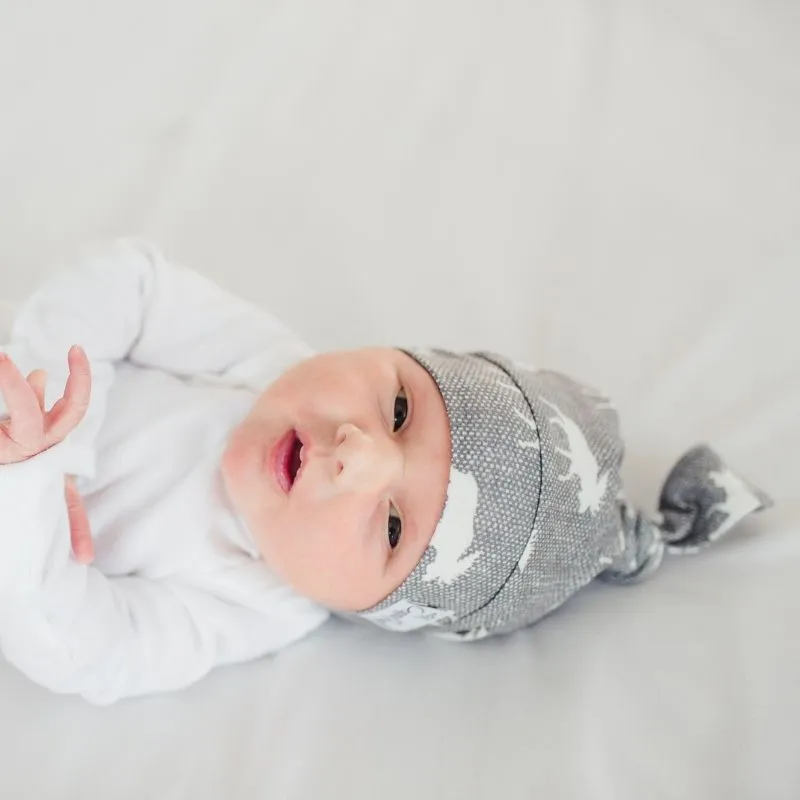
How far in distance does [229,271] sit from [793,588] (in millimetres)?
916

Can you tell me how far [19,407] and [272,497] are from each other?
0.31m

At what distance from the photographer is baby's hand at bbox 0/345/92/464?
838 mm

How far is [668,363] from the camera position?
1432mm

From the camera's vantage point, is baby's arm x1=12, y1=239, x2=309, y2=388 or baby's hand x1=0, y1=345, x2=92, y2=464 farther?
baby's arm x1=12, y1=239, x2=309, y2=388

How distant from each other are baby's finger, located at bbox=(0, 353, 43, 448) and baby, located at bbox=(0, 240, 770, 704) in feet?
0.03

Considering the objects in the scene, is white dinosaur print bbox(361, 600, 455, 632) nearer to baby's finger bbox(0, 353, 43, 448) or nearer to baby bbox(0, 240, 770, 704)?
baby bbox(0, 240, 770, 704)

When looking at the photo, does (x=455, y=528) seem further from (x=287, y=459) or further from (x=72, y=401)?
(x=72, y=401)

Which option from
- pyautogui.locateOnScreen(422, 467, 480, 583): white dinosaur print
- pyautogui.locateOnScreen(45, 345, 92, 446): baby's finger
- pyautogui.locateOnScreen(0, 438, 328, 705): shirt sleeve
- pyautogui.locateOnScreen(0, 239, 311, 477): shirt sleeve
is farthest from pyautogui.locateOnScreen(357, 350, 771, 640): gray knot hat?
pyautogui.locateOnScreen(45, 345, 92, 446): baby's finger

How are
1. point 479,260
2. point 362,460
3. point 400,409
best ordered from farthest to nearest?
point 479,260 → point 400,409 → point 362,460

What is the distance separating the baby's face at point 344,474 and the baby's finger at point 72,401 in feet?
0.80

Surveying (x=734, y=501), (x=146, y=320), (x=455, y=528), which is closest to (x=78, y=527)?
(x=146, y=320)

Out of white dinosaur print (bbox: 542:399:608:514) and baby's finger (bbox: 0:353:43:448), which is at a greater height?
white dinosaur print (bbox: 542:399:608:514)

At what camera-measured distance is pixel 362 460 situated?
984 mm

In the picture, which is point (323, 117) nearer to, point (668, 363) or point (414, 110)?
point (414, 110)
